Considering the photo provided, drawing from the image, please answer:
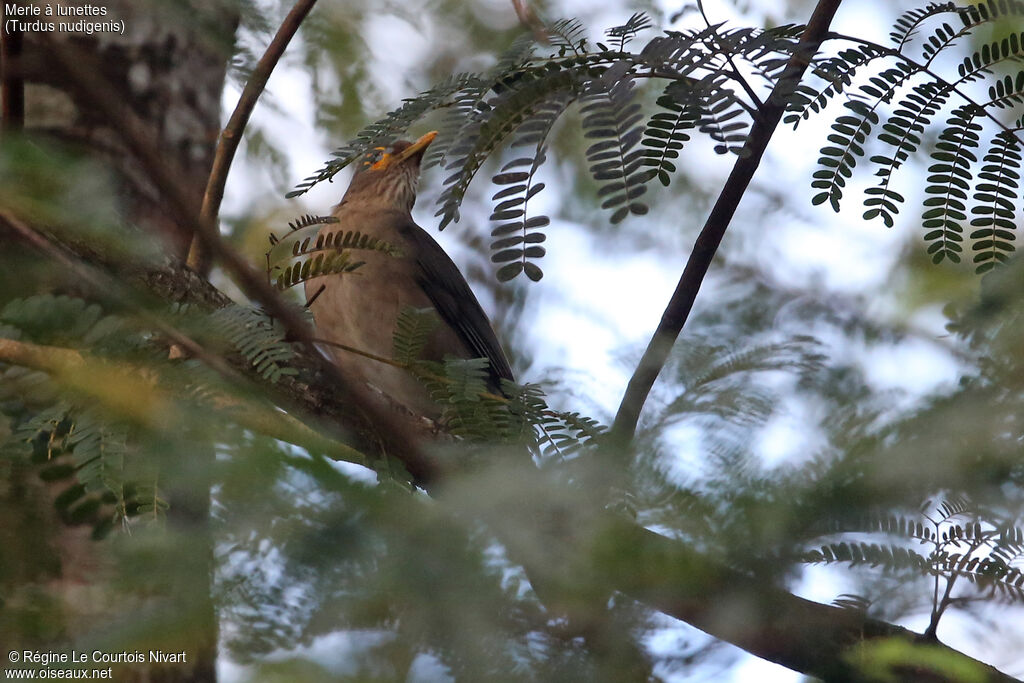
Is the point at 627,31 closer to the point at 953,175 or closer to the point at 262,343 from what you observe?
the point at 953,175

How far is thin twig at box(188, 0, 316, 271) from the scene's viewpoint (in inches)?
133

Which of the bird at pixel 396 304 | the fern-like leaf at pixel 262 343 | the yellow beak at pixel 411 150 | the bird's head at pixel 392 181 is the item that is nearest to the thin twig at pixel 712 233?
the fern-like leaf at pixel 262 343

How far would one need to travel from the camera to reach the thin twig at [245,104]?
3385 millimetres

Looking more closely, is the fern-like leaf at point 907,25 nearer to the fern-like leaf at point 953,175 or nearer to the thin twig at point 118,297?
the fern-like leaf at point 953,175

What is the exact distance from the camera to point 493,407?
2.45 metres

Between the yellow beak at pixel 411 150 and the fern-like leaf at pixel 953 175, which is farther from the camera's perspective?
the yellow beak at pixel 411 150

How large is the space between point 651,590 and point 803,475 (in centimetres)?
30

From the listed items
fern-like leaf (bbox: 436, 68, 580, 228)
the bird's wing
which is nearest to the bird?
the bird's wing

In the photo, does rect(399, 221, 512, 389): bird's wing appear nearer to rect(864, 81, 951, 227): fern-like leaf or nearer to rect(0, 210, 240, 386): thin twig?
rect(864, 81, 951, 227): fern-like leaf

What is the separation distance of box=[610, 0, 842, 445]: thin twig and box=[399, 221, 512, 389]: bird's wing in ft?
6.52

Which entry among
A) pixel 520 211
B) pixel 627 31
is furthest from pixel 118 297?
pixel 627 31

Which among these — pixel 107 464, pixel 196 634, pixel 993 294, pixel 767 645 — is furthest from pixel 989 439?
pixel 107 464

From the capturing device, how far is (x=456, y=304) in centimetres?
487

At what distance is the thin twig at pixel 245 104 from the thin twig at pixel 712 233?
5.50 feet
